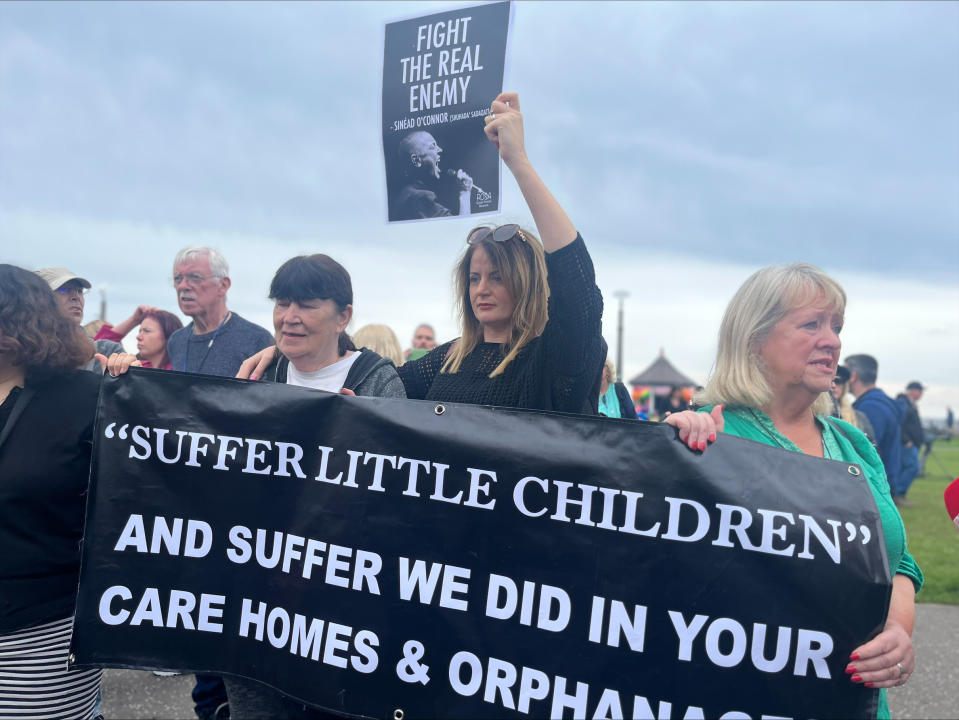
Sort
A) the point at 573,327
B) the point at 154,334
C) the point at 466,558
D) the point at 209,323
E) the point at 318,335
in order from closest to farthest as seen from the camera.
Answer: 1. the point at 466,558
2. the point at 573,327
3. the point at 318,335
4. the point at 209,323
5. the point at 154,334

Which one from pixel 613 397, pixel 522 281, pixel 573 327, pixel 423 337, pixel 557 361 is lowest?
pixel 613 397

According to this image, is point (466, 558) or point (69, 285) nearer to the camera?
point (466, 558)

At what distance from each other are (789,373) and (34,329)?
2264 mm

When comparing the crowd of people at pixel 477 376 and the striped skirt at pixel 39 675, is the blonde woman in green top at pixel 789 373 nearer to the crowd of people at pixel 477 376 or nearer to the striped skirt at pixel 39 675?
the crowd of people at pixel 477 376

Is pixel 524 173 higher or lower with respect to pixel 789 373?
higher

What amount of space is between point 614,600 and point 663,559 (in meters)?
0.16

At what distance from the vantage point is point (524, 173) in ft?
7.52

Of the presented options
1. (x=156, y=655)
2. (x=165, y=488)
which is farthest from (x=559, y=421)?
(x=156, y=655)

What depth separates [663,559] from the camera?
1.88 m

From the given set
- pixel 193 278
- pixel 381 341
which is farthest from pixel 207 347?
pixel 381 341

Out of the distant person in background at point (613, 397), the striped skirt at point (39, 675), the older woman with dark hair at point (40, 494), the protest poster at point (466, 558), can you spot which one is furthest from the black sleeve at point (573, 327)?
the distant person in background at point (613, 397)

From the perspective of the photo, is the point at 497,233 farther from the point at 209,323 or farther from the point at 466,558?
the point at 209,323

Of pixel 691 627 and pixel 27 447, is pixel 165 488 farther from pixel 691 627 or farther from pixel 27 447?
pixel 691 627

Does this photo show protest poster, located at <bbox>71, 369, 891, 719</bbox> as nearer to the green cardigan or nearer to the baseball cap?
the green cardigan
